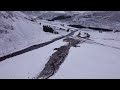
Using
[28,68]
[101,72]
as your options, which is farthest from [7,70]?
[101,72]
